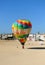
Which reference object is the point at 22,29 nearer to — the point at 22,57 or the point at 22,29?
the point at 22,29

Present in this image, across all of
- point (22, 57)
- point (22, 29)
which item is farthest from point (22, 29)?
point (22, 57)

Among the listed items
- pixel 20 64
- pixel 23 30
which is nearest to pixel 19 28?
pixel 23 30

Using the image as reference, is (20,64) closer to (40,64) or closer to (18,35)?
(40,64)

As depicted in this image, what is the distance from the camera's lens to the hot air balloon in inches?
1240

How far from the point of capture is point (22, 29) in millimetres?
31547

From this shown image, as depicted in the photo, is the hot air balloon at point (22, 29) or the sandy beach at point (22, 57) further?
the hot air balloon at point (22, 29)

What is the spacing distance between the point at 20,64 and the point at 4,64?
4.01 ft

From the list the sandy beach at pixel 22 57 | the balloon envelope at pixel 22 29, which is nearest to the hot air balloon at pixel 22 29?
the balloon envelope at pixel 22 29

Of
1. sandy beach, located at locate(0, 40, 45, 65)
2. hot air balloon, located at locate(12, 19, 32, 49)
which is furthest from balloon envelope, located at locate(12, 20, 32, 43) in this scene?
sandy beach, located at locate(0, 40, 45, 65)

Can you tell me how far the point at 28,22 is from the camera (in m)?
31.9

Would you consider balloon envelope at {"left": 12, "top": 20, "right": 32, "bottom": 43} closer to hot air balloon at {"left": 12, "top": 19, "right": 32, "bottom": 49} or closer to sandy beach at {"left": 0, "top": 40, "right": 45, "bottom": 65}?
hot air balloon at {"left": 12, "top": 19, "right": 32, "bottom": 49}

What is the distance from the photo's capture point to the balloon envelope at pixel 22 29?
1240 inches

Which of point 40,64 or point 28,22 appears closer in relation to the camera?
point 40,64

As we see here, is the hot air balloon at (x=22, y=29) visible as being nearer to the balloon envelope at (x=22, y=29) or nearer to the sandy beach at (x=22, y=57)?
the balloon envelope at (x=22, y=29)
